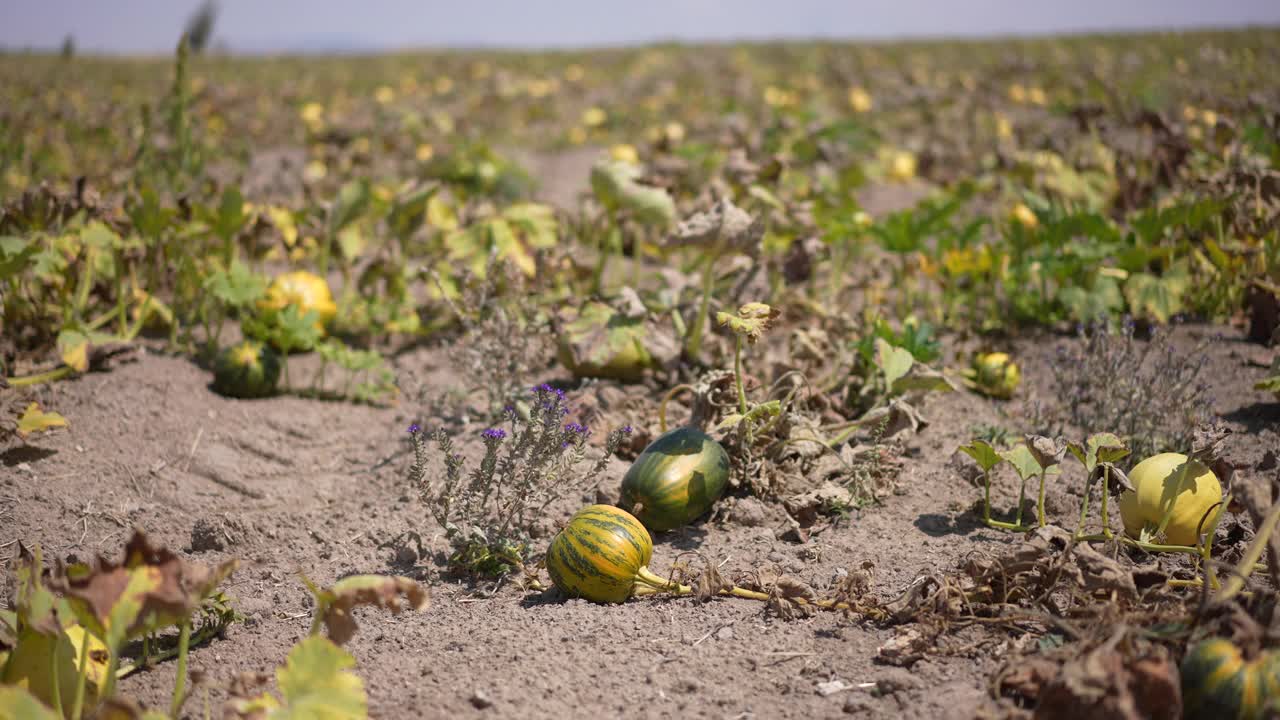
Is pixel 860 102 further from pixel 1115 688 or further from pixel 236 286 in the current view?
pixel 1115 688

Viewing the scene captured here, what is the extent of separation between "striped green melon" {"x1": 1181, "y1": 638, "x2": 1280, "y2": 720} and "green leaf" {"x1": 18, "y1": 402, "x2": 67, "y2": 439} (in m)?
3.71

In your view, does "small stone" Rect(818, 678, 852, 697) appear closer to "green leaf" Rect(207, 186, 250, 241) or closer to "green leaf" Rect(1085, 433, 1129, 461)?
"green leaf" Rect(1085, 433, 1129, 461)

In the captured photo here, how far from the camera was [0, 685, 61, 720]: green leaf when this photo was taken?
1.77m

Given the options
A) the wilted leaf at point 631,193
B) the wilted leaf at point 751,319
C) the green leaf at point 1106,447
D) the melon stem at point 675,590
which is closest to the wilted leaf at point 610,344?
the wilted leaf at point 631,193

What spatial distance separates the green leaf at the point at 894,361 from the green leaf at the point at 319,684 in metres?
Answer: 2.43

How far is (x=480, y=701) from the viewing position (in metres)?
2.36

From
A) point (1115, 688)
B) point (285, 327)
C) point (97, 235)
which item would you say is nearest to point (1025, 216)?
point (285, 327)

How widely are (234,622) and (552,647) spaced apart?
3.31 feet

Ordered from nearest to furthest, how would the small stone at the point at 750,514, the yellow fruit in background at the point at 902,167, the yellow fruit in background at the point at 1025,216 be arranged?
1. the small stone at the point at 750,514
2. the yellow fruit in background at the point at 1025,216
3. the yellow fruit in background at the point at 902,167

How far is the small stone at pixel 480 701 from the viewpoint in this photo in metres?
2.36

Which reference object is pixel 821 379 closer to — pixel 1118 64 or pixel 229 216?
pixel 229 216

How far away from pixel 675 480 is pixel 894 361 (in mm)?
1104

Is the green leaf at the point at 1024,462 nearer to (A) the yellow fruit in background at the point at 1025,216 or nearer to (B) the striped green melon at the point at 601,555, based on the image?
(B) the striped green melon at the point at 601,555

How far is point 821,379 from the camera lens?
4.25 metres
